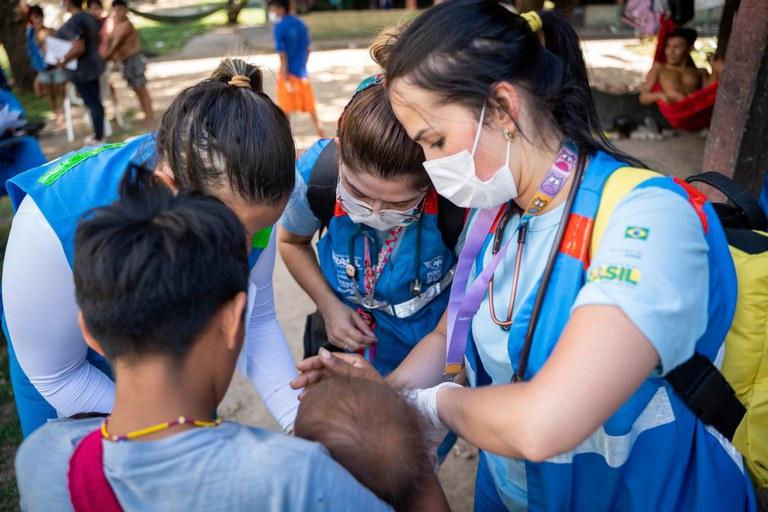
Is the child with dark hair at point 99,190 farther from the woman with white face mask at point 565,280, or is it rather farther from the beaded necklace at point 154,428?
the beaded necklace at point 154,428

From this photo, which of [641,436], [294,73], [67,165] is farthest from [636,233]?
[294,73]

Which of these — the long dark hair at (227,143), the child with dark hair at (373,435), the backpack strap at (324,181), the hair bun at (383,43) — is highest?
the hair bun at (383,43)

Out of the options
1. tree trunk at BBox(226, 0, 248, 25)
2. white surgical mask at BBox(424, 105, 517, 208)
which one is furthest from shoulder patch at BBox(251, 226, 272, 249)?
tree trunk at BBox(226, 0, 248, 25)

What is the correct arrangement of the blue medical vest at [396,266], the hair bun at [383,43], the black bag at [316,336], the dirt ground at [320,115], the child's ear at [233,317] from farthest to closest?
1. the dirt ground at [320,115]
2. the black bag at [316,336]
3. the blue medical vest at [396,266]
4. the hair bun at [383,43]
5. the child's ear at [233,317]

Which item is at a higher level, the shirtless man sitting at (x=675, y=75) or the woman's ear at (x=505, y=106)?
the woman's ear at (x=505, y=106)

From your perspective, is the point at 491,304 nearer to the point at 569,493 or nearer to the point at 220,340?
the point at 569,493

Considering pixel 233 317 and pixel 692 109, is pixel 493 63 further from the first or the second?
pixel 692 109

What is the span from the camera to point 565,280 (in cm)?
117

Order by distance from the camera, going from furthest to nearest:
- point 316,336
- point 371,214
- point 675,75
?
point 675,75 → point 316,336 → point 371,214

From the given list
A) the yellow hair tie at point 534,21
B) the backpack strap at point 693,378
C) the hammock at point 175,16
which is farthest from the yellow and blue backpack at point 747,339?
the hammock at point 175,16

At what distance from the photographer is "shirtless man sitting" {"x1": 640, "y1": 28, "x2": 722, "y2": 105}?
268 inches

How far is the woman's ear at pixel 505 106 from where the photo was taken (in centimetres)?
121

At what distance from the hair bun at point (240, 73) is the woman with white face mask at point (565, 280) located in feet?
1.36

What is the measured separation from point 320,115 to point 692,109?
14.8ft
